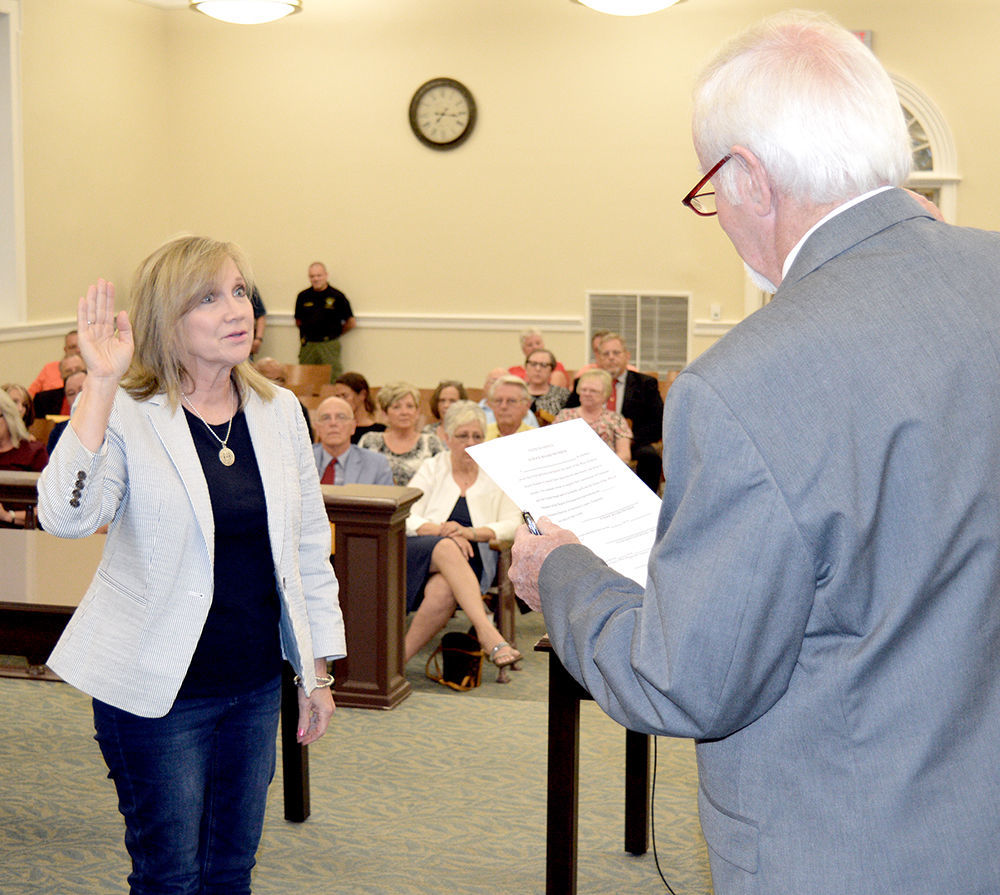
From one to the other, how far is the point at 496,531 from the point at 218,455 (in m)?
3.37

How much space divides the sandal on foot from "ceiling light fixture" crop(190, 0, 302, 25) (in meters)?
6.63

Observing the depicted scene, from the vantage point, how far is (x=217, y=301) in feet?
6.81

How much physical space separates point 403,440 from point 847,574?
529 cm

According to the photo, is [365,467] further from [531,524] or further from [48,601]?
[531,524]

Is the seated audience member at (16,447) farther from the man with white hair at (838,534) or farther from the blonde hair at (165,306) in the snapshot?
the man with white hair at (838,534)

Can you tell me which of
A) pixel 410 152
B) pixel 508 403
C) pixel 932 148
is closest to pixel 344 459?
pixel 508 403

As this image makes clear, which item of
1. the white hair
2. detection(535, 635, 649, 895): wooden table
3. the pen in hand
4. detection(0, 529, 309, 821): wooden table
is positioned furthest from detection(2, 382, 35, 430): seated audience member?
the white hair

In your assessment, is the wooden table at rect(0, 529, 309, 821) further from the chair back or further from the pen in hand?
the chair back

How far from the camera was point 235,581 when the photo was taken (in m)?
2.02

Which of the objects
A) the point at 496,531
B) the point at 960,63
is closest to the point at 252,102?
the point at 960,63

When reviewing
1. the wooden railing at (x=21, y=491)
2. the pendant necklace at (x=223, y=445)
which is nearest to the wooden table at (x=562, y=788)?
the pendant necklace at (x=223, y=445)

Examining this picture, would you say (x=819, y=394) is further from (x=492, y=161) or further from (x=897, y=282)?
(x=492, y=161)

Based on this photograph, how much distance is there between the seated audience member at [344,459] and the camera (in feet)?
18.6

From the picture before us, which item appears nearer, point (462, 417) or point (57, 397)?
point (462, 417)
